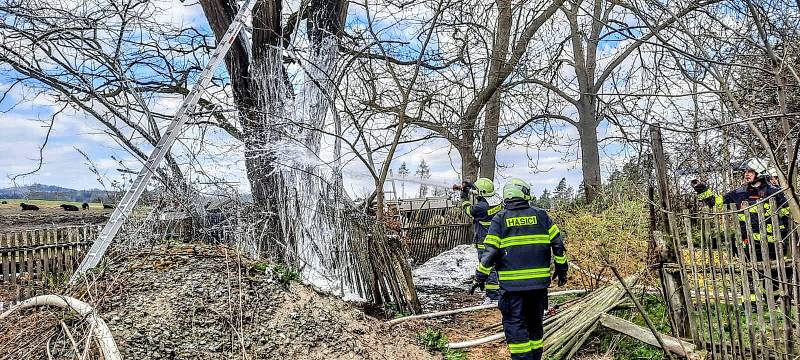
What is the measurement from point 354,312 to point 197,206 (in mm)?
3106

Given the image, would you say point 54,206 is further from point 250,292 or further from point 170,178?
point 250,292

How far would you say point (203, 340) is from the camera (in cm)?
424

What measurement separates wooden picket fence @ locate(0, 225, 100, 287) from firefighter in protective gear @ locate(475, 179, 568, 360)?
858cm

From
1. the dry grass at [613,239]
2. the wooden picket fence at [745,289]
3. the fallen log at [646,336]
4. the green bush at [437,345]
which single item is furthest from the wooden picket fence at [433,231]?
the wooden picket fence at [745,289]

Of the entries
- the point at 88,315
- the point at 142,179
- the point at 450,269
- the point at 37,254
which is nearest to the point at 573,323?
the point at 88,315

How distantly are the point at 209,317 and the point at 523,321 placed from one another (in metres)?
2.75

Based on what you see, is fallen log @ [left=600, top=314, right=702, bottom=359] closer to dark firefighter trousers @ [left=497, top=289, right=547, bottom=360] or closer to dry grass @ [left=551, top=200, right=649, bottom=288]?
dark firefighter trousers @ [left=497, top=289, right=547, bottom=360]

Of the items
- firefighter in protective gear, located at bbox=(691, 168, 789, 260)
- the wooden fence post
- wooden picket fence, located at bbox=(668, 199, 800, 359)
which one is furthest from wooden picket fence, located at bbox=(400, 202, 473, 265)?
wooden picket fence, located at bbox=(668, 199, 800, 359)

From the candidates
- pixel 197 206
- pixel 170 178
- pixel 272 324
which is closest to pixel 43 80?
pixel 170 178

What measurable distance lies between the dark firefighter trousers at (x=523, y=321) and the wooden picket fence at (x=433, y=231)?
8.62m

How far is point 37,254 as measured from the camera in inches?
413

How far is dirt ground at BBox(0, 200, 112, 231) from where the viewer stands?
48.3 ft

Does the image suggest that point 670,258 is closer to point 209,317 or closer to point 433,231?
point 209,317

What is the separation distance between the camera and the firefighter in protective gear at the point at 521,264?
497cm
